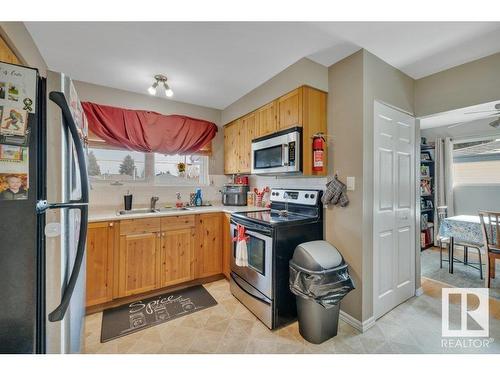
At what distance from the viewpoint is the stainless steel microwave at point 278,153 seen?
209 cm

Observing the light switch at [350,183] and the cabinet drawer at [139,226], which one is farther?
the cabinet drawer at [139,226]

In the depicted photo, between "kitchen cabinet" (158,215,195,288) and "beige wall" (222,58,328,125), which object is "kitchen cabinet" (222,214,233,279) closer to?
"kitchen cabinet" (158,215,195,288)

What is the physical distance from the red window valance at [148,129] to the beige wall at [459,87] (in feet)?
8.58

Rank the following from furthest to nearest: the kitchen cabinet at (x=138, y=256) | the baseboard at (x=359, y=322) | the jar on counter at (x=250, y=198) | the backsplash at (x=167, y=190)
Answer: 1. the jar on counter at (x=250, y=198)
2. the backsplash at (x=167, y=190)
3. the kitchen cabinet at (x=138, y=256)
4. the baseboard at (x=359, y=322)

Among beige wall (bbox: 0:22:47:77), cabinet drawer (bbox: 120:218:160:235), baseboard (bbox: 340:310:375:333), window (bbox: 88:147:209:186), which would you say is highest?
beige wall (bbox: 0:22:47:77)

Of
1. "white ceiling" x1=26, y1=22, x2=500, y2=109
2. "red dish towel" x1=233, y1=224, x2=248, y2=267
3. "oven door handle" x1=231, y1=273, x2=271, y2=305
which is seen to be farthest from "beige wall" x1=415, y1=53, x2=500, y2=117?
"oven door handle" x1=231, y1=273, x2=271, y2=305

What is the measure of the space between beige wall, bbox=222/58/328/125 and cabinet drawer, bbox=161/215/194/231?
155 cm

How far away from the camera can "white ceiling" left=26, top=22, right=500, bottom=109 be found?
1623 mm

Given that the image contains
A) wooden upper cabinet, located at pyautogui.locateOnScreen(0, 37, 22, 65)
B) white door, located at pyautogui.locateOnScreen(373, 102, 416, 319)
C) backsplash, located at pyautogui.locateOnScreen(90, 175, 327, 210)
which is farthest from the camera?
backsplash, located at pyautogui.locateOnScreen(90, 175, 327, 210)

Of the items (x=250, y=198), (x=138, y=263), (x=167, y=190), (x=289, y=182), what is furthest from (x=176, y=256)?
(x=289, y=182)

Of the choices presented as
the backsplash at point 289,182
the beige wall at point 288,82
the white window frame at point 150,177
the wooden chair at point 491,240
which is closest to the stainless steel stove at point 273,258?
the backsplash at point 289,182

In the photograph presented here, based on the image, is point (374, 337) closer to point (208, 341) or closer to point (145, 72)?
point (208, 341)

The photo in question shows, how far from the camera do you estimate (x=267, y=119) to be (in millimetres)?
2566

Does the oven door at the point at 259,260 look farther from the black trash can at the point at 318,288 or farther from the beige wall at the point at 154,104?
the beige wall at the point at 154,104
